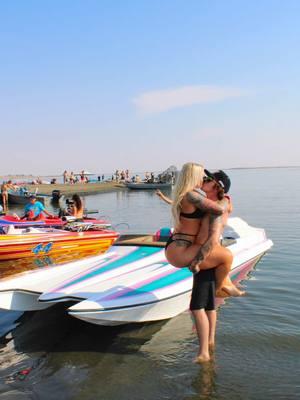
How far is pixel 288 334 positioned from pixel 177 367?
1.83 metres

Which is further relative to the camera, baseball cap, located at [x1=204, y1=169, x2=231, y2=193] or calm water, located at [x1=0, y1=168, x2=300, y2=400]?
baseball cap, located at [x1=204, y1=169, x2=231, y2=193]

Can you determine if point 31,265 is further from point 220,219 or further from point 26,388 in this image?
point 220,219

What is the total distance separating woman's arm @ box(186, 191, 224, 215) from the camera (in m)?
4.51

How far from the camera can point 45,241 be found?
11.7m

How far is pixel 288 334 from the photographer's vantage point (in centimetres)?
599

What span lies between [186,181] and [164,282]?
2032mm

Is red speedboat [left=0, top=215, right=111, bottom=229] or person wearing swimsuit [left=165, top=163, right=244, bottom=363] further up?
person wearing swimsuit [left=165, top=163, right=244, bottom=363]

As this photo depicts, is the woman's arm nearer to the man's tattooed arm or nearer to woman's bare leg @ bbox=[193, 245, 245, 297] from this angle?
the man's tattooed arm

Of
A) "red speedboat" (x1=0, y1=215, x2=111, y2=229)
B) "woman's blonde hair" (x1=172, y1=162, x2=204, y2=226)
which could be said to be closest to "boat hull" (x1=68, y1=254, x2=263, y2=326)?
"woman's blonde hair" (x1=172, y1=162, x2=204, y2=226)

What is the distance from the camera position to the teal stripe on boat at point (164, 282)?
5.78 m

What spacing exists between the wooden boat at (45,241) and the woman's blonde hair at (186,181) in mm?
7476

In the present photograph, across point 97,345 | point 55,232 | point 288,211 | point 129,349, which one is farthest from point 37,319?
point 288,211

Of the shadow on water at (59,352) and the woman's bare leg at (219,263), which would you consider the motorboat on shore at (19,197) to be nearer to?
the shadow on water at (59,352)

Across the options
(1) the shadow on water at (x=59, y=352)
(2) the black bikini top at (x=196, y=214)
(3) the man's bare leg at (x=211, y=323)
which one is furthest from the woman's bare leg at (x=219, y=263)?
(1) the shadow on water at (x=59, y=352)
